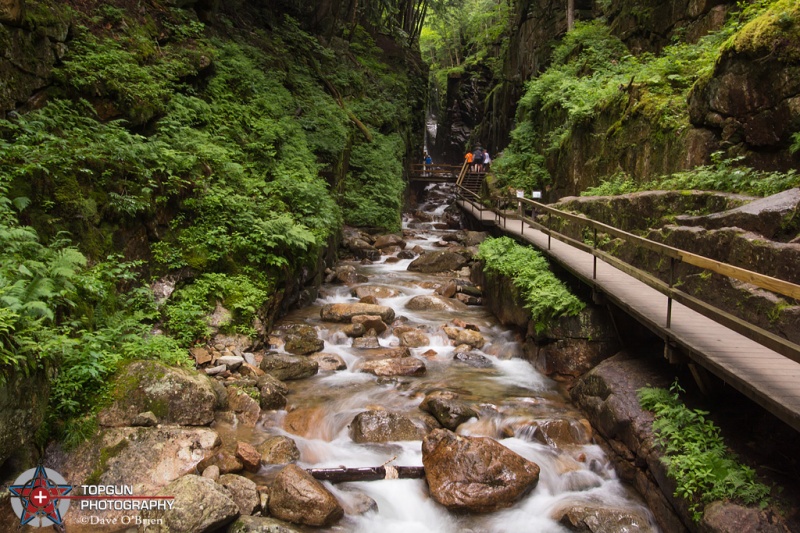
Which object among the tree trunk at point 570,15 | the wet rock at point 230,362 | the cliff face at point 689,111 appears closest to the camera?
the wet rock at point 230,362

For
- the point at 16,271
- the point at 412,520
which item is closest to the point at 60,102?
the point at 16,271

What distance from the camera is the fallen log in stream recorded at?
17.9 feet

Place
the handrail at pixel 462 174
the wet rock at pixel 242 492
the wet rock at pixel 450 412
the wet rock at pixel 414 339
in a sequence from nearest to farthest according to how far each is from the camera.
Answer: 1. the wet rock at pixel 242 492
2. the wet rock at pixel 450 412
3. the wet rock at pixel 414 339
4. the handrail at pixel 462 174

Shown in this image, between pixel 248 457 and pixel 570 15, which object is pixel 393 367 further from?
pixel 570 15

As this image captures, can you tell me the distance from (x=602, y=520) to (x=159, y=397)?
5.16m

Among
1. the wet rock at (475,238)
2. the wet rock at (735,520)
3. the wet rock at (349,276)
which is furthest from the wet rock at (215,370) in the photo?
the wet rock at (475,238)

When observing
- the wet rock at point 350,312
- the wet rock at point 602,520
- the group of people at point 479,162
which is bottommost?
the wet rock at point 602,520

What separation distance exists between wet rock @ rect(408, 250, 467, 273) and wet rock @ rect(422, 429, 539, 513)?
32.8 feet

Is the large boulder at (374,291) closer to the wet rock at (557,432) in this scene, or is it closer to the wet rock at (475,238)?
the wet rock at (475,238)

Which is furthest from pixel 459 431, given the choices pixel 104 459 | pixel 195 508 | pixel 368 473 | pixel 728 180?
pixel 728 180

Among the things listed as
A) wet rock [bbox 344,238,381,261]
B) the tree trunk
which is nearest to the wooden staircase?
the tree trunk

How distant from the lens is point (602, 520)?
4.86 metres

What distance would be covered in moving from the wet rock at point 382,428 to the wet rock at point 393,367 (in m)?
1.70

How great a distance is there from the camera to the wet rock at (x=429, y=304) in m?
11.8
